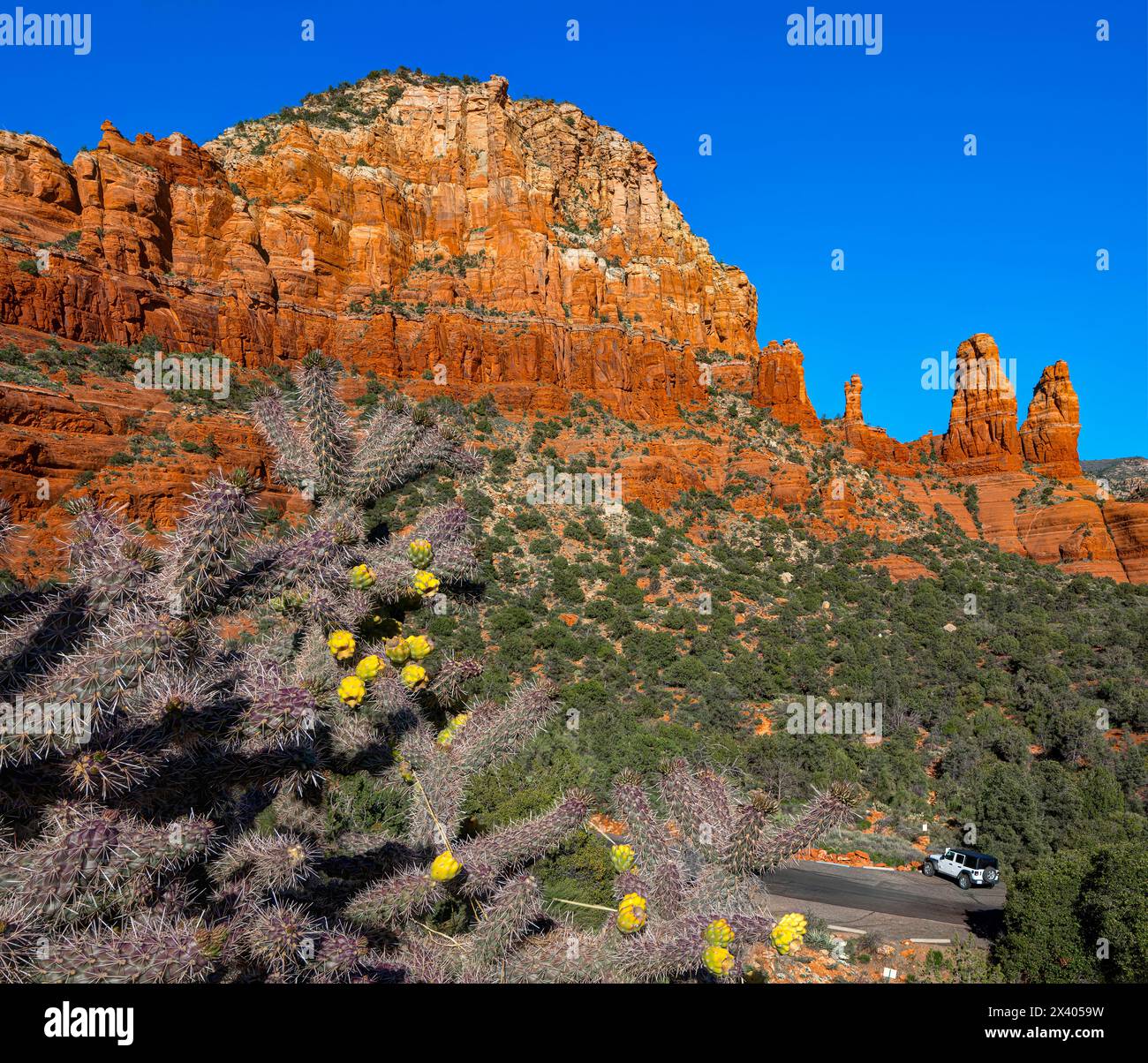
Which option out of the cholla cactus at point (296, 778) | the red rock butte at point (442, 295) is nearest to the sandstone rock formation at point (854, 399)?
the red rock butte at point (442, 295)

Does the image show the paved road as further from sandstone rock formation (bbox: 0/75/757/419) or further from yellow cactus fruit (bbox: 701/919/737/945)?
sandstone rock formation (bbox: 0/75/757/419)

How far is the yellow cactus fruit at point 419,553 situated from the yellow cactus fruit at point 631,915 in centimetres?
257

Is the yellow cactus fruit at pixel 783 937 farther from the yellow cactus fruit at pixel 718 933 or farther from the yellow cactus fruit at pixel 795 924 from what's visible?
the yellow cactus fruit at pixel 718 933

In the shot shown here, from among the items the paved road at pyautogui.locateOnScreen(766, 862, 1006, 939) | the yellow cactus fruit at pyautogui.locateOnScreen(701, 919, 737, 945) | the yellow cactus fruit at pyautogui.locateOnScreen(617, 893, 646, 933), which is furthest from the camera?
the paved road at pyautogui.locateOnScreen(766, 862, 1006, 939)

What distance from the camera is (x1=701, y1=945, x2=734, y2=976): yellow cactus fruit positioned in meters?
3.29

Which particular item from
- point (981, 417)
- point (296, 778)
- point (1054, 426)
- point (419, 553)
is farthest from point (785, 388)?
point (296, 778)

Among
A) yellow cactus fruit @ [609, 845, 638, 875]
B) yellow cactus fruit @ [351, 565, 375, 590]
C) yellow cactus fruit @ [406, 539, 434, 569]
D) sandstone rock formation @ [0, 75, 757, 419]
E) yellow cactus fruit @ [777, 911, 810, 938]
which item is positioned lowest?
yellow cactus fruit @ [609, 845, 638, 875]

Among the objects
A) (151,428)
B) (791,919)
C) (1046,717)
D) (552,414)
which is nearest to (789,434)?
(552,414)

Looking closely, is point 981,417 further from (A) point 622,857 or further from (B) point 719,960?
(B) point 719,960

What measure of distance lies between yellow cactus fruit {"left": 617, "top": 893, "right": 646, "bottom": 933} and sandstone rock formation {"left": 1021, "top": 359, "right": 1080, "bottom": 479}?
63190 mm

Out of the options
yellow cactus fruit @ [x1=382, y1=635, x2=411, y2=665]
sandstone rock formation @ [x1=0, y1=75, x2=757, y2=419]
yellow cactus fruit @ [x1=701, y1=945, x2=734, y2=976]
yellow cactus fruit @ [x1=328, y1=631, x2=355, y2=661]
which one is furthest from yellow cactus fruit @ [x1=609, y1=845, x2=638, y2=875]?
sandstone rock formation @ [x1=0, y1=75, x2=757, y2=419]

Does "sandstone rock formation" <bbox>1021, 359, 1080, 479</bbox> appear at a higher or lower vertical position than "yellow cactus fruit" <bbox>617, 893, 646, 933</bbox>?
higher

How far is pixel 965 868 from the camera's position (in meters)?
15.5

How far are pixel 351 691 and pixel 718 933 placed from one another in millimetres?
2335
